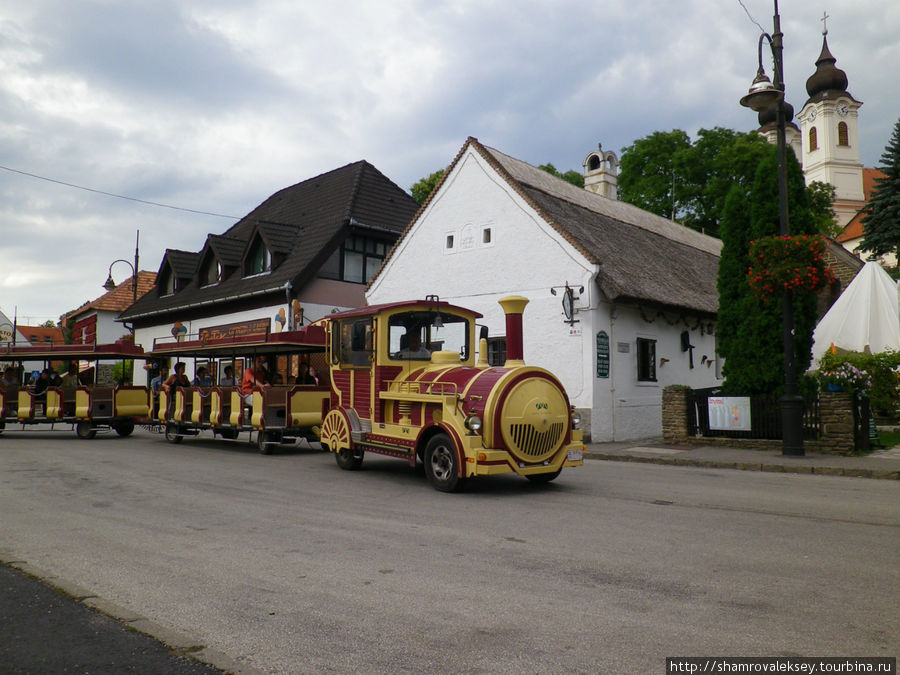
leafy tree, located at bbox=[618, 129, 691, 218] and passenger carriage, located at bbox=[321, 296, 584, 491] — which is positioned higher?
leafy tree, located at bbox=[618, 129, 691, 218]

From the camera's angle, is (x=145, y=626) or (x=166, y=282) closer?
(x=145, y=626)

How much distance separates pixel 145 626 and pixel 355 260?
72.2 ft

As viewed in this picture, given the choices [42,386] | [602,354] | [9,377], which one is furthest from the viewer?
[9,377]

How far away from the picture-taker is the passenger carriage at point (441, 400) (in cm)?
888

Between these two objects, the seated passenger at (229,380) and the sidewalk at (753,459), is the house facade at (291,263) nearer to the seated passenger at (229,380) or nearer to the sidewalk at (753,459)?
the seated passenger at (229,380)

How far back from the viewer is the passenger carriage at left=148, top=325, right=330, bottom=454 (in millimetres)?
14633

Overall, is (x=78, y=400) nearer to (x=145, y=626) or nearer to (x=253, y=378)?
(x=253, y=378)

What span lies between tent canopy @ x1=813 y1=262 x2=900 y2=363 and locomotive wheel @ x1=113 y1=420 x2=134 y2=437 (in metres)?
19.8

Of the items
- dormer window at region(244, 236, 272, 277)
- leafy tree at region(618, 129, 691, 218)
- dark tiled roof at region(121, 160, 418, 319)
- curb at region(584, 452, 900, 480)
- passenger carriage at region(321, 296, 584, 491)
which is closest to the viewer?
passenger carriage at region(321, 296, 584, 491)

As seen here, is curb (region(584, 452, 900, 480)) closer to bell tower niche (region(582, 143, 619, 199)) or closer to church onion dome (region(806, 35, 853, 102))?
bell tower niche (region(582, 143, 619, 199))

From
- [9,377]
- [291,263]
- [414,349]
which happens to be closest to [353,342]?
[414,349]

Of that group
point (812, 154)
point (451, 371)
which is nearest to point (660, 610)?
point (451, 371)

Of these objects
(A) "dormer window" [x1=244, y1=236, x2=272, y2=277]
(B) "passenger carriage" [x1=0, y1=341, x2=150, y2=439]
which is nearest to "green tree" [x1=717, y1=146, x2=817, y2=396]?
Result: (B) "passenger carriage" [x1=0, y1=341, x2=150, y2=439]

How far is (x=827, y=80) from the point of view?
6531 cm
